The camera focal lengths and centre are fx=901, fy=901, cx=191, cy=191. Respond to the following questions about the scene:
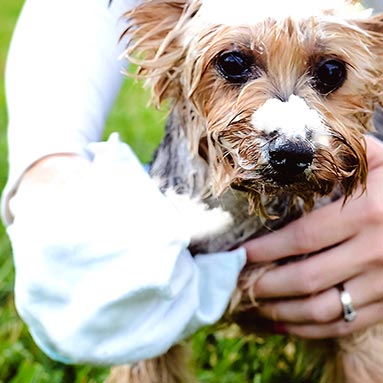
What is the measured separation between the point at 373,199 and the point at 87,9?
75 centimetres

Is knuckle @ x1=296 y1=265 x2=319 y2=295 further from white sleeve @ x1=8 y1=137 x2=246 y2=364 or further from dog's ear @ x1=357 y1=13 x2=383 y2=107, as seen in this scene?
dog's ear @ x1=357 y1=13 x2=383 y2=107

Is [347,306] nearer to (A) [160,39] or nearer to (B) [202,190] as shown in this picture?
(B) [202,190]

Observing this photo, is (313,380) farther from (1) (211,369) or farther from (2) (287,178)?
(2) (287,178)

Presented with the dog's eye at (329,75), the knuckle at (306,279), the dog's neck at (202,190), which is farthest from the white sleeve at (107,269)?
the dog's eye at (329,75)

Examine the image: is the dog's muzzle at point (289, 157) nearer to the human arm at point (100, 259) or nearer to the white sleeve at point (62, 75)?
the human arm at point (100, 259)

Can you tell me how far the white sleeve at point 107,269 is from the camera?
1.65m

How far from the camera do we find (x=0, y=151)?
3430 millimetres

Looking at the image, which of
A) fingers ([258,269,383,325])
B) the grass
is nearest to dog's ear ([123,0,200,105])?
the grass

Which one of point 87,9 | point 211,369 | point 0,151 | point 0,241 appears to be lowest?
point 0,151


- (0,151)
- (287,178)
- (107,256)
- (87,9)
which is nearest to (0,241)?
(0,151)

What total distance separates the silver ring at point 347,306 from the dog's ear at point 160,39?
1.79 feet

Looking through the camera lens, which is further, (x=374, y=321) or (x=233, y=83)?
(x=374, y=321)

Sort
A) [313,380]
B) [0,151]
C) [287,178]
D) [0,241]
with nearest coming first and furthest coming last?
1. [287,178]
2. [313,380]
3. [0,241]
4. [0,151]

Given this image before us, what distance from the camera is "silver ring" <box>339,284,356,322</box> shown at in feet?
6.19
